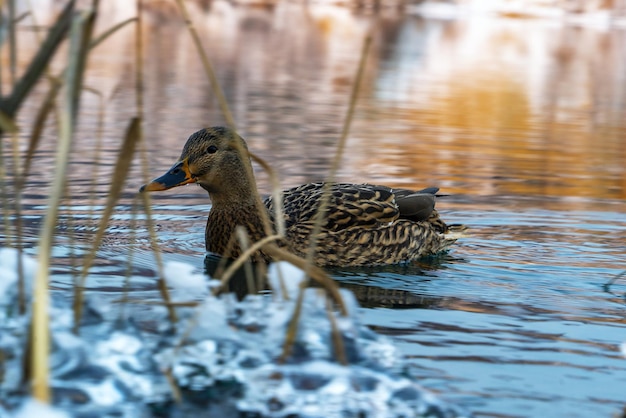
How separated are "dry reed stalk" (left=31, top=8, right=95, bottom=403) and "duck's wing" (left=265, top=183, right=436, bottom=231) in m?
3.59

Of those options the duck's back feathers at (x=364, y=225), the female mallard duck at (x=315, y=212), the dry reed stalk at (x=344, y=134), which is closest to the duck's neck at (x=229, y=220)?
the female mallard duck at (x=315, y=212)

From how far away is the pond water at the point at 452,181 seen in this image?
198 inches

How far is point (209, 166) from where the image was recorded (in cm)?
717

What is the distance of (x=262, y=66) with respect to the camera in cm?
2266

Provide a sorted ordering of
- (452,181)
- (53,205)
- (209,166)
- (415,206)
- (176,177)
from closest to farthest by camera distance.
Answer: (53,205)
(176,177)
(209,166)
(415,206)
(452,181)

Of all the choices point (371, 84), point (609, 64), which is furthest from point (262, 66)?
point (609, 64)

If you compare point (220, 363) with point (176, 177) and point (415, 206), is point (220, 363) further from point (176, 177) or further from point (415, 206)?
point (415, 206)

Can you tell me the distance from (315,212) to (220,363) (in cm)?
302

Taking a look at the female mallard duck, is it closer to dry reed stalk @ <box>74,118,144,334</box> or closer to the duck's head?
the duck's head

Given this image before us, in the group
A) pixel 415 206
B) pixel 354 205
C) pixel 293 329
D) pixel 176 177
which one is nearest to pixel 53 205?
pixel 293 329

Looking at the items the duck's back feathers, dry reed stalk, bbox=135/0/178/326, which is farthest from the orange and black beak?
dry reed stalk, bbox=135/0/178/326

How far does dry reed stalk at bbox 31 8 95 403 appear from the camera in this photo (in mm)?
3367

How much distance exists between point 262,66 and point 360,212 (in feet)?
51.3

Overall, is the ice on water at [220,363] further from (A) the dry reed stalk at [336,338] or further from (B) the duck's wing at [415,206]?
(B) the duck's wing at [415,206]
